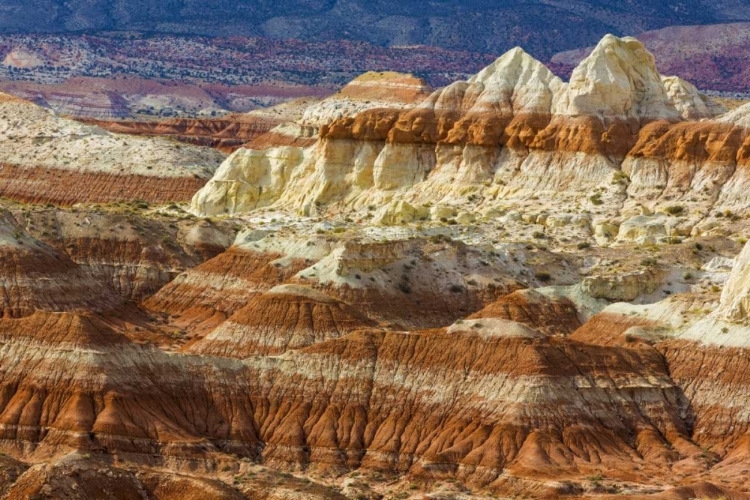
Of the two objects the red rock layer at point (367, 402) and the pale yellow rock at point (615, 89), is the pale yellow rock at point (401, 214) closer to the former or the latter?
the pale yellow rock at point (615, 89)

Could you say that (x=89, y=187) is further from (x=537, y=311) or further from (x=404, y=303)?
(x=537, y=311)

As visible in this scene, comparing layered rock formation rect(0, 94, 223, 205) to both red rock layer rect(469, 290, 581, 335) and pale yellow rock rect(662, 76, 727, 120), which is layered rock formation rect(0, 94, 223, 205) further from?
red rock layer rect(469, 290, 581, 335)

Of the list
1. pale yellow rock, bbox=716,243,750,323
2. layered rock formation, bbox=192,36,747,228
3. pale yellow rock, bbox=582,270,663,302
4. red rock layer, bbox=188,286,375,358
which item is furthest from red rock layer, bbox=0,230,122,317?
pale yellow rock, bbox=716,243,750,323

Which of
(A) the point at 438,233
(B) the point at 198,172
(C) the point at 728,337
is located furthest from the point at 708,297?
(B) the point at 198,172

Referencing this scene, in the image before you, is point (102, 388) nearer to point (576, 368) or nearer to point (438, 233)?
point (576, 368)

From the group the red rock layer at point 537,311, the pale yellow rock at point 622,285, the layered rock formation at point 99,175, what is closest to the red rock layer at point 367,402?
the red rock layer at point 537,311

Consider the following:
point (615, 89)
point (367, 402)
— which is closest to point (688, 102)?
point (615, 89)
